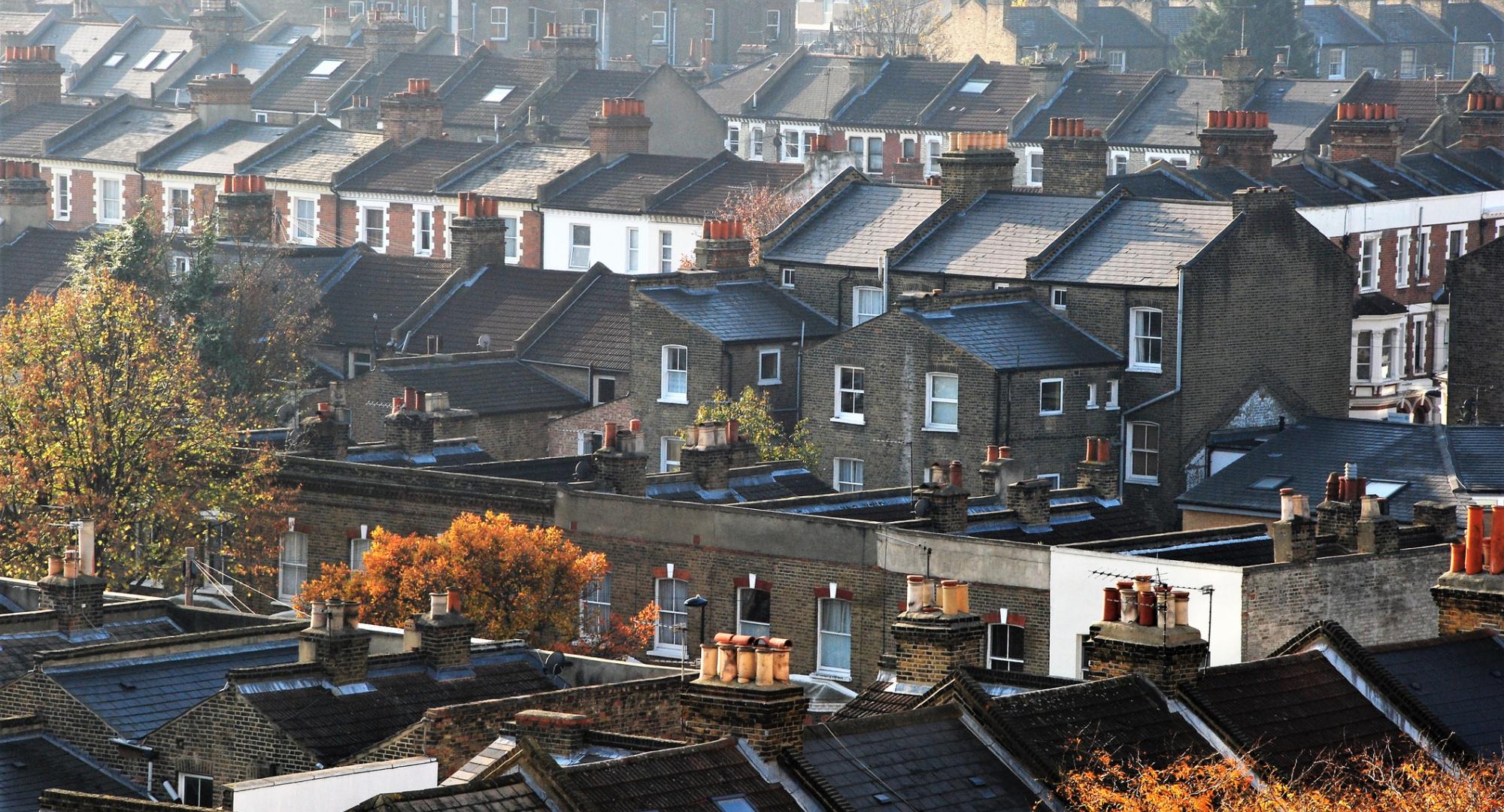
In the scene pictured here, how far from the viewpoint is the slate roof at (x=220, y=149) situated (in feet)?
370

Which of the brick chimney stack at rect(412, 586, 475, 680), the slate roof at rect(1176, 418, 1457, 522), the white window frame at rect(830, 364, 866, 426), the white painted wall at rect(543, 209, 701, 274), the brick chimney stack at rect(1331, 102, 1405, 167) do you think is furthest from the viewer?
the white painted wall at rect(543, 209, 701, 274)

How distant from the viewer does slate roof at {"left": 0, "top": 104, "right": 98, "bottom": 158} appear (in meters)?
120

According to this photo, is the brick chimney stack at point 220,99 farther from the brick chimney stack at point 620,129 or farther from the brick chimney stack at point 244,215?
the brick chimney stack at point 244,215

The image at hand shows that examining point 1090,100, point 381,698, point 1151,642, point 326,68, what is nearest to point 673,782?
point 1151,642

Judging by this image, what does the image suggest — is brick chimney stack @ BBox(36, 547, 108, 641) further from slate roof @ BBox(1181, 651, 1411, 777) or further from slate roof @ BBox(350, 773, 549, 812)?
slate roof @ BBox(1181, 651, 1411, 777)

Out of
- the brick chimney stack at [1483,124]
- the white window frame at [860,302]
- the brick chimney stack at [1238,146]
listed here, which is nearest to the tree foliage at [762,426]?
the white window frame at [860,302]

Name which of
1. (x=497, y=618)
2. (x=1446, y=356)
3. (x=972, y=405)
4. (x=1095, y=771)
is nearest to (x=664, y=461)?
A: (x=972, y=405)

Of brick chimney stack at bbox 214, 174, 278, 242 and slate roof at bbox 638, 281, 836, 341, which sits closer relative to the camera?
slate roof at bbox 638, 281, 836, 341

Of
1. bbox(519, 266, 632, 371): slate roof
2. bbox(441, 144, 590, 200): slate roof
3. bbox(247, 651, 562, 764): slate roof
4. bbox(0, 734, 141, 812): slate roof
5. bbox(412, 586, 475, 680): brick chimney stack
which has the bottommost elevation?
bbox(0, 734, 141, 812): slate roof

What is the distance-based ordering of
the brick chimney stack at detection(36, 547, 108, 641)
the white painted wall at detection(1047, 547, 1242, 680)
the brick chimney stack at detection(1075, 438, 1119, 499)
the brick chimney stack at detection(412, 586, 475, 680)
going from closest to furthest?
the brick chimney stack at detection(412, 586, 475, 680), the brick chimney stack at detection(36, 547, 108, 641), the white painted wall at detection(1047, 547, 1242, 680), the brick chimney stack at detection(1075, 438, 1119, 499)

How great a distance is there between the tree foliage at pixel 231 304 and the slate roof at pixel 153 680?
1351 inches

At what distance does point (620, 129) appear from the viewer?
107m

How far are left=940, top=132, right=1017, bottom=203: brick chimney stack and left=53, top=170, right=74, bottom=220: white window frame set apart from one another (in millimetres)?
51445

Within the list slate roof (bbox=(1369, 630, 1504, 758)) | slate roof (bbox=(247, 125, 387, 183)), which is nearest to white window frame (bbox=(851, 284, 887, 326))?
slate roof (bbox=(247, 125, 387, 183))
